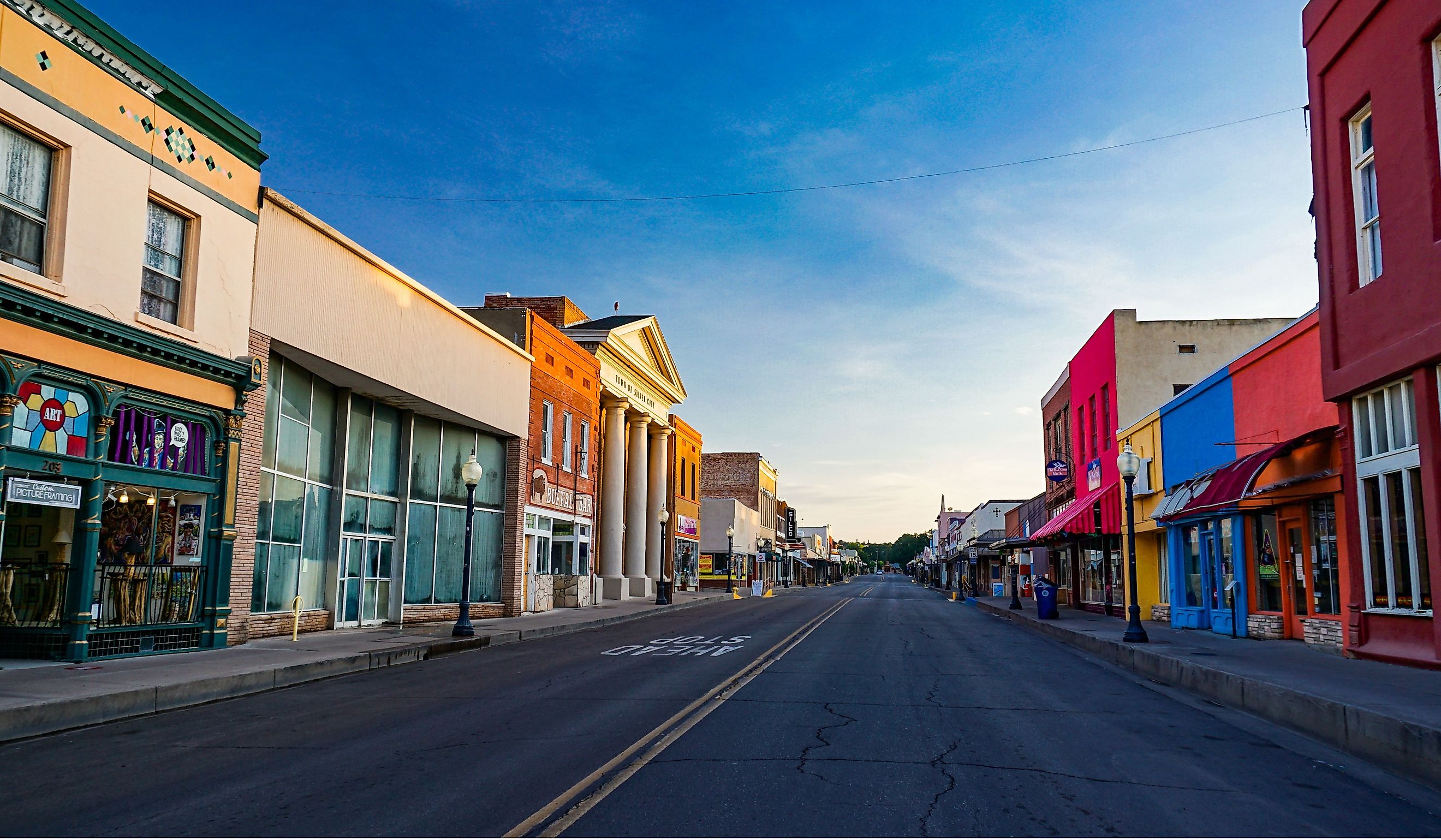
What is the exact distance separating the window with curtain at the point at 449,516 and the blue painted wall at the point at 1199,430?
678 inches

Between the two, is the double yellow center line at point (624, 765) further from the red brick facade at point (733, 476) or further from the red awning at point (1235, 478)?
the red brick facade at point (733, 476)

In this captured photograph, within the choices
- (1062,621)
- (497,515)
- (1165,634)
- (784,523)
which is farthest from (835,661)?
(784,523)

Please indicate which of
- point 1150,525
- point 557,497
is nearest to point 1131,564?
Result: point 1150,525

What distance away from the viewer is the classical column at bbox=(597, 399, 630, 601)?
41.6 meters

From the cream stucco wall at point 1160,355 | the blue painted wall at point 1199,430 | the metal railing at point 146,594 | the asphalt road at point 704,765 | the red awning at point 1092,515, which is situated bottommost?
the asphalt road at point 704,765

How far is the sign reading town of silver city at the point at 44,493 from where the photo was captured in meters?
12.6

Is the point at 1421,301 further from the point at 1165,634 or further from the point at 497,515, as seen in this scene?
the point at 497,515

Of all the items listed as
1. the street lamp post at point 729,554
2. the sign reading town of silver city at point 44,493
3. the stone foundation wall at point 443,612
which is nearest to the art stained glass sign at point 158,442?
the sign reading town of silver city at point 44,493

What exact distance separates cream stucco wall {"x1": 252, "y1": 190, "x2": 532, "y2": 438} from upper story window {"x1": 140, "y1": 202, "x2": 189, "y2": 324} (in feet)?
5.32

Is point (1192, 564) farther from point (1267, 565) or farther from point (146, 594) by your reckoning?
point (146, 594)

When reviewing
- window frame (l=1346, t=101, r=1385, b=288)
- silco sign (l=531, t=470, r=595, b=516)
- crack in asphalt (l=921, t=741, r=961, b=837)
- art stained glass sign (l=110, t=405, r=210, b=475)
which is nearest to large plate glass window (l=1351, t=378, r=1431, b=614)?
window frame (l=1346, t=101, r=1385, b=288)

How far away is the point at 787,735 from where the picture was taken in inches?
353

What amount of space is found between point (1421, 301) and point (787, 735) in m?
10.6

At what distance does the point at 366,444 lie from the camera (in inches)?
881
